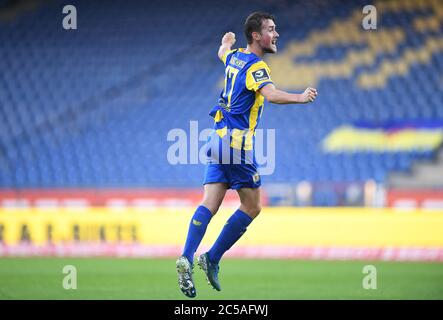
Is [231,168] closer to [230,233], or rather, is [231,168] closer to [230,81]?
[230,233]

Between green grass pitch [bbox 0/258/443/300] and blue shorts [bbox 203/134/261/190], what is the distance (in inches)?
59.9

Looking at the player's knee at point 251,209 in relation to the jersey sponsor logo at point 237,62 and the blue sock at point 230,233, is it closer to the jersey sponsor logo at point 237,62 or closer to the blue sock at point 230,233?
the blue sock at point 230,233

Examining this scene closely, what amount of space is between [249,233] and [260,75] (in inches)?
268

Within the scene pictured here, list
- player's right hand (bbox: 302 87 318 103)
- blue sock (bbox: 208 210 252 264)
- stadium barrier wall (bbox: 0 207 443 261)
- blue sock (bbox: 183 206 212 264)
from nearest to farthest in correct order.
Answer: player's right hand (bbox: 302 87 318 103) < blue sock (bbox: 183 206 212 264) < blue sock (bbox: 208 210 252 264) < stadium barrier wall (bbox: 0 207 443 261)

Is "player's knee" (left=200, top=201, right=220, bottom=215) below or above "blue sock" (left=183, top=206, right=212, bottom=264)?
above

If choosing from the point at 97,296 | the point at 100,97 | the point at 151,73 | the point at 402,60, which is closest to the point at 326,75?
the point at 402,60

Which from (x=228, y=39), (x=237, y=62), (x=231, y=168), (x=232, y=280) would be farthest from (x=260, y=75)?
(x=232, y=280)

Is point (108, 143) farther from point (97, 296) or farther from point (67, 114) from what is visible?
point (97, 296)

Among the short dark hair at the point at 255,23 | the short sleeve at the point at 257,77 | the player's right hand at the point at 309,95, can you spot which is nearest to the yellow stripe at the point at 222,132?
the short sleeve at the point at 257,77

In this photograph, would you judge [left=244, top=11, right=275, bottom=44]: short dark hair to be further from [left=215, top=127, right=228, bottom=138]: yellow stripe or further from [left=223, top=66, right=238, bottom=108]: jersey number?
[left=215, top=127, right=228, bottom=138]: yellow stripe

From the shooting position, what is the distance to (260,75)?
6.46 metres

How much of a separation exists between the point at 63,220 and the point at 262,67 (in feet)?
24.4

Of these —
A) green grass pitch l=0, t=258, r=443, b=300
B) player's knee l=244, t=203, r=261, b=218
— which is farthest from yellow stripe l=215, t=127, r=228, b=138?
green grass pitch l=0, t=258, r=443, b=300

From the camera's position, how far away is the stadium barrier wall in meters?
12.5
